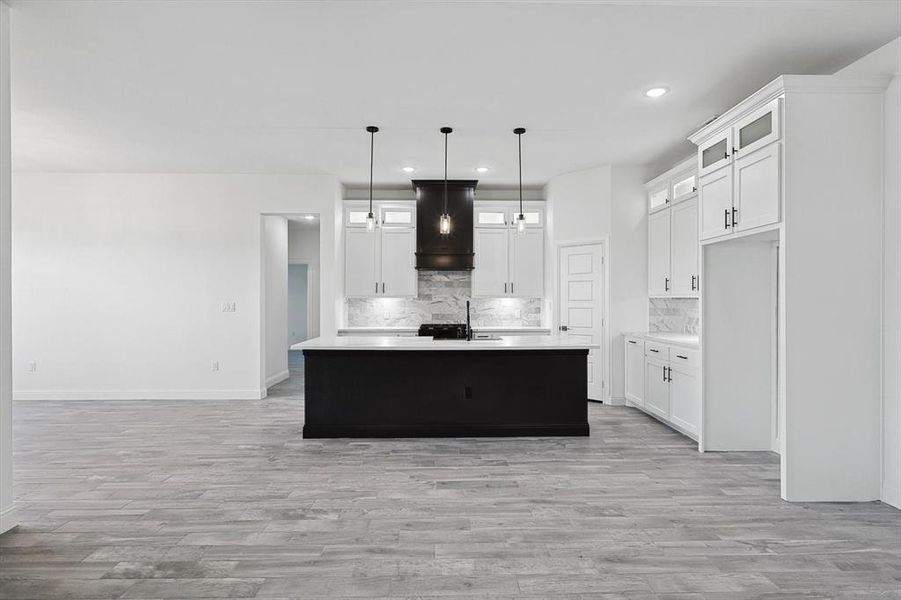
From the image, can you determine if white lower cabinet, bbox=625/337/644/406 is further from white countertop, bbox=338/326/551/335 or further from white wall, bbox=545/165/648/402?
white countertop, bbox=338/326/551/335

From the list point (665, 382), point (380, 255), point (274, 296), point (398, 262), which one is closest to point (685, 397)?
point (665, 382)

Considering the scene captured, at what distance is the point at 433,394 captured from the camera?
190 inches

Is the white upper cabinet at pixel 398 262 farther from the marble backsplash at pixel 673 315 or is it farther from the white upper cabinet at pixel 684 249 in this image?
the white upper cabinet at pixel 684 249

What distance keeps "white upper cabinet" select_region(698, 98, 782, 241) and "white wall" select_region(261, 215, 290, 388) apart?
17.6ft

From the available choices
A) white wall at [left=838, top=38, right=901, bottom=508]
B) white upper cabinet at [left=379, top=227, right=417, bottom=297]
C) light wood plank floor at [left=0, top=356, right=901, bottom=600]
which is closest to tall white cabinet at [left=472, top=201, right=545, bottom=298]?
white upper cabinet at [left=379, top=227, right=417, bottom=297]

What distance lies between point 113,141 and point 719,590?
648cm

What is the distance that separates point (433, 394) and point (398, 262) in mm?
2977

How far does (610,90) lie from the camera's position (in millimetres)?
4078

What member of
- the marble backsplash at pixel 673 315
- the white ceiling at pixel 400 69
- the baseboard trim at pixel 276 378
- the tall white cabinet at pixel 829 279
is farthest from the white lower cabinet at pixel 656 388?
the baseboard trim at pixel 276 378

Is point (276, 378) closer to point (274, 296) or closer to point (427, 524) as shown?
point (274, 296)

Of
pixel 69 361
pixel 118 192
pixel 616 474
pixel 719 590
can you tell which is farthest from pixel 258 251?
pixel 719 590

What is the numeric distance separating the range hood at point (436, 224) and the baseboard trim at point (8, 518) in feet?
16.9

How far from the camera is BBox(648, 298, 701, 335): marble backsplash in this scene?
5871mm

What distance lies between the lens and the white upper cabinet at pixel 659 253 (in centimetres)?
573
